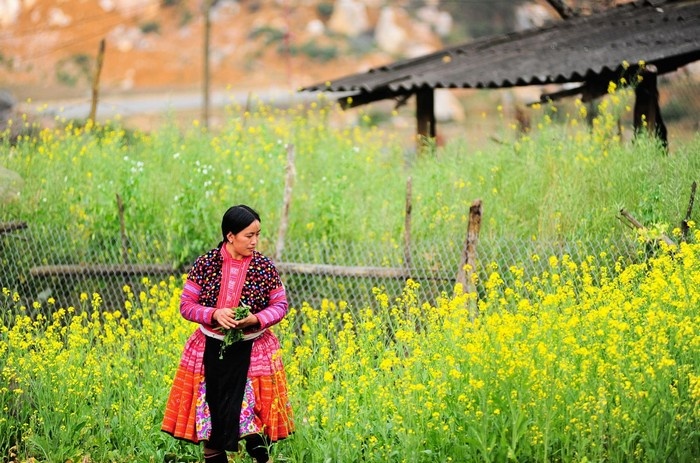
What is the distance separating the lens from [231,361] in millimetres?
5781

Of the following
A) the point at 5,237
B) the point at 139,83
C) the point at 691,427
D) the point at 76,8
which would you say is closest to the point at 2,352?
the point at 5,237

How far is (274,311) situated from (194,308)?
42 centimetres

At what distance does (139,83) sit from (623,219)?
41.8 m

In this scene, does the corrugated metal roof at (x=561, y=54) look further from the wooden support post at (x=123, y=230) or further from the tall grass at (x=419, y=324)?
the wooden support post at (x=123, y=230)

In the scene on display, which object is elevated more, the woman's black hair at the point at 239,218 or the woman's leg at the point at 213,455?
the woman's black hair at the point at 239,218

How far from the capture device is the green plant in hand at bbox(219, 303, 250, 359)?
5621 millimetres

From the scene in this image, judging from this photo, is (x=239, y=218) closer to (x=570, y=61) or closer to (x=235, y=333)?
(x=235, y=333)

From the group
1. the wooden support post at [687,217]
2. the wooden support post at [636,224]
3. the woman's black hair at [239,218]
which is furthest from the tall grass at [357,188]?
the woman's black hair at [239,218]

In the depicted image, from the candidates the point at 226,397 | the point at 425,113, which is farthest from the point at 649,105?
the point at 226,397

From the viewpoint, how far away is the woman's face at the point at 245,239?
18.7ft

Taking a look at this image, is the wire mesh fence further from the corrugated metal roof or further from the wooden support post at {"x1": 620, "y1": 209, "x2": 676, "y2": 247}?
the corrugated metal roof

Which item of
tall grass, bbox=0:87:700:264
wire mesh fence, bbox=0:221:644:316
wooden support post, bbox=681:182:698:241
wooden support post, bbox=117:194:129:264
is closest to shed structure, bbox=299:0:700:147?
tall grass, bbox=0:87:700:264

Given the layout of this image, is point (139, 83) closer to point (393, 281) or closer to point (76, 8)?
point (76, 8)

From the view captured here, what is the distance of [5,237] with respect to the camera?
10.3m
